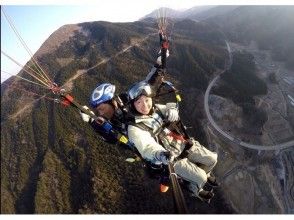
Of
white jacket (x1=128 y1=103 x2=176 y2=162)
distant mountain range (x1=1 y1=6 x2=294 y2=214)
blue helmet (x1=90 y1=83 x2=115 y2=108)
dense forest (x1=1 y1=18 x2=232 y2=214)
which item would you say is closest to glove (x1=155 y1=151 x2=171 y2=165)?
white jacket (x1=128 y1=103 x2=176 y2=162)

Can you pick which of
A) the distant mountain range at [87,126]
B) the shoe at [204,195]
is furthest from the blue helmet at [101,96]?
the distant mountain range at [87,126]

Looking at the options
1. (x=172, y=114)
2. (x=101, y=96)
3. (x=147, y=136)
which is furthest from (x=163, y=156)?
(x=101, y=96)

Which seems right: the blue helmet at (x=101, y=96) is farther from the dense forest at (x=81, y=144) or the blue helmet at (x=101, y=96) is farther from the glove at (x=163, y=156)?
the dense forest at (x=81, y=144)

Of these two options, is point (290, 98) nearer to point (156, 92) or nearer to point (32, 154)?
point (32, 154)

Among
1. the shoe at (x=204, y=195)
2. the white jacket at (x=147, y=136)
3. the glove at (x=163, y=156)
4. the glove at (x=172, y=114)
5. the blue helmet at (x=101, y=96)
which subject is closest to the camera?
the glove at (x=163, y=156)

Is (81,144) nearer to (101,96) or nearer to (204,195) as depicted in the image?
(204,195)

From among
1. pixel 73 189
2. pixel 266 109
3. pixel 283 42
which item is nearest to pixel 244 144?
pixel 266 109

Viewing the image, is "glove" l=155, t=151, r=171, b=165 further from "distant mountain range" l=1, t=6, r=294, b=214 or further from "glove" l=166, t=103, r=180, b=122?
"distant mountain range" l=1, t=6, r=294, b=214

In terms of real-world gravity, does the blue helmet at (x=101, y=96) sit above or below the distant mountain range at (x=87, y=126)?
above
